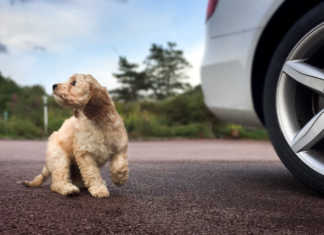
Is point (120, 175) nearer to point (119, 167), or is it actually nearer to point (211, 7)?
point (119, 167)

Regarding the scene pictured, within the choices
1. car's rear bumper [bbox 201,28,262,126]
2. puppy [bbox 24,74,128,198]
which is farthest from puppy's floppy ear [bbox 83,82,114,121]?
car's rear bumper [bbox 201,28,262,126]

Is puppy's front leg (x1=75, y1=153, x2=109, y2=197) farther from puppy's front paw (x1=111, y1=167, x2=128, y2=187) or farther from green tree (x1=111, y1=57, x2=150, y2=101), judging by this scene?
green tree (x1=111, y1=57, x2=150, y2=101)

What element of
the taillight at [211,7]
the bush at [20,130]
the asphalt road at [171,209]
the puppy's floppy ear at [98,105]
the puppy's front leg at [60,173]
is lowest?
the bush at [20,130]

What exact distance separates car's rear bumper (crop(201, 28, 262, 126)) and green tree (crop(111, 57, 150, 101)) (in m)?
34.5

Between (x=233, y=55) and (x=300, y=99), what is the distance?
0.63m

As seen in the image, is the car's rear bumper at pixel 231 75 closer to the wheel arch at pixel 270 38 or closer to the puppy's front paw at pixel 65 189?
the wheel arch at pixel 270 38

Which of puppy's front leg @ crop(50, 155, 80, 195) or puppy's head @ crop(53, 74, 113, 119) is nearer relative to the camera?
puppy's head @ crop(53, 74, 113, 119)

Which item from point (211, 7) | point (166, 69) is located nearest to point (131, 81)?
point (166, 69)

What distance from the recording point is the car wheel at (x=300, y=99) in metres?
2.57

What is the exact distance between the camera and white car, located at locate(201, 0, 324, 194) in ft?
8.54

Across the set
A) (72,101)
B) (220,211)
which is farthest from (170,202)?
(72,101)

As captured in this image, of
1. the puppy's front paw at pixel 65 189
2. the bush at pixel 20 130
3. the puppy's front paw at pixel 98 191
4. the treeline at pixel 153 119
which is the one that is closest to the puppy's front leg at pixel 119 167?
the puppy's front paw at pixel 98 191

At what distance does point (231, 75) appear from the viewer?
3.12m

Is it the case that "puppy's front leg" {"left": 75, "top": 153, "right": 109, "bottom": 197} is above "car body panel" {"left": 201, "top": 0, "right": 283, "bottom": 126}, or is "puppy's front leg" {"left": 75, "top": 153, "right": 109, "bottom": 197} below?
below
